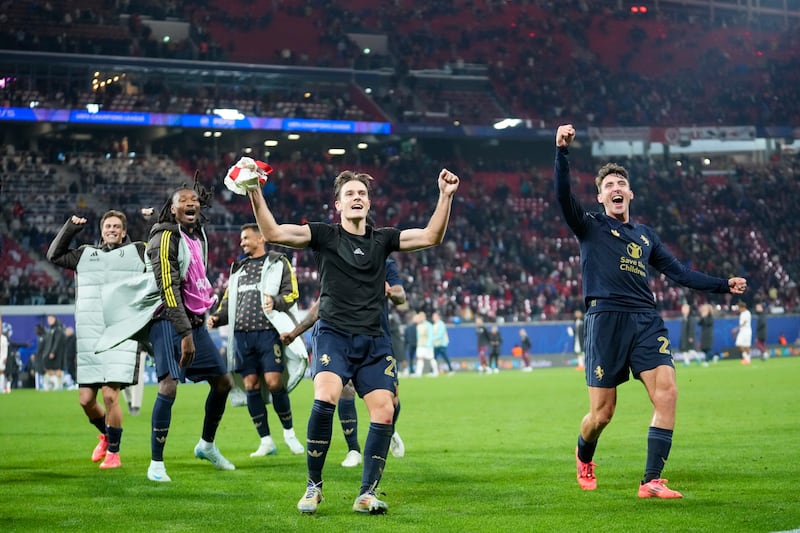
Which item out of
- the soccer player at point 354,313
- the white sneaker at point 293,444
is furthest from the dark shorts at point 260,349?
the soccer player at point 354,313

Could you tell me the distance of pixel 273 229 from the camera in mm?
7059

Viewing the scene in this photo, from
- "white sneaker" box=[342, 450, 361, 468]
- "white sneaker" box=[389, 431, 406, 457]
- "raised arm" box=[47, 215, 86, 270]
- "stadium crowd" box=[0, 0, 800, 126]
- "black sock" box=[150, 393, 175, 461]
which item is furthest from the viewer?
"stadium crowd" box=[0, 0, 800, 126]

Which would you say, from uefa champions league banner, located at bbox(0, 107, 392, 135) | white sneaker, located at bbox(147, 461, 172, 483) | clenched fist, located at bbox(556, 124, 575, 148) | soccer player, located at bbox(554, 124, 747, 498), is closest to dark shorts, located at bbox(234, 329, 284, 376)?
white sneaker, located at bbox(147, 461, 172, 483)

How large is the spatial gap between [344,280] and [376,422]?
1.01 m

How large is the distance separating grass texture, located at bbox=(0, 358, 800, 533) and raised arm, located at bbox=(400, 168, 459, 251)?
71.8 inches

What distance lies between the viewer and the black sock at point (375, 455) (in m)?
7.17

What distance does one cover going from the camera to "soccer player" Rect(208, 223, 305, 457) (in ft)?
36.6

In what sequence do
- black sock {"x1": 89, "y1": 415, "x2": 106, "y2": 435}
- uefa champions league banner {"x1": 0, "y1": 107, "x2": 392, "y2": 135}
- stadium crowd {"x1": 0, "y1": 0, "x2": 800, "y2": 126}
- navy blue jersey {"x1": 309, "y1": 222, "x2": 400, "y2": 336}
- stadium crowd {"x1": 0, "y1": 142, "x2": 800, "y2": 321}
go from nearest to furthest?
navy blue jersey {"x1": 309, "y1": 222, "x2": 400, "y2": 336}, black sock {"x1": 89, "y1": 415, "x2": 106, "y2": 435}, stadium crowd {"x1": 0, "y1": 142, "x2": 800, "y2": 321}, uefa champions league banner {"x1": 0, "y1": 107, "x2": 392, "y2": 135}, stadium crowd {"x1": 0, "y1": 0, "x2": 800, "y2": 126}

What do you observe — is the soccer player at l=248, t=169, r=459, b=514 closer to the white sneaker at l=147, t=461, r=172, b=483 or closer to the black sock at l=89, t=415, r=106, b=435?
the white sneaker at l=147, t=461, r=172, b=483

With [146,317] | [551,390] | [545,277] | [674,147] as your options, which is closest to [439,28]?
[674,147]

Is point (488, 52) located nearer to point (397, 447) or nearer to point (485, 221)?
point (485, 221)

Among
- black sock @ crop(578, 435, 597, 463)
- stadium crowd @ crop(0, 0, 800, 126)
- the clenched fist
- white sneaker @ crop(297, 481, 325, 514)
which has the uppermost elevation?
stadium crowd @ crop(0, 0, 800, 126)

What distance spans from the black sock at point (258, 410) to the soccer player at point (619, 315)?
161 inches

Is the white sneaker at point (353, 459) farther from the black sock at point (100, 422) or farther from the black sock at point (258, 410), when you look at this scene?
the black sock at point (100, 422)
